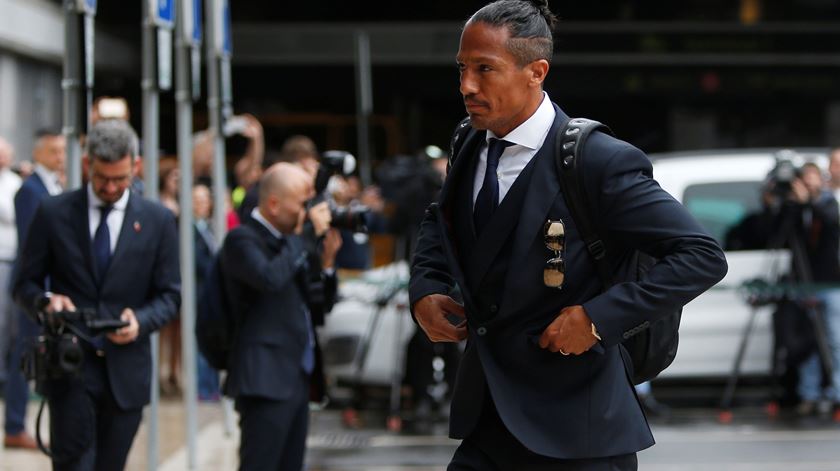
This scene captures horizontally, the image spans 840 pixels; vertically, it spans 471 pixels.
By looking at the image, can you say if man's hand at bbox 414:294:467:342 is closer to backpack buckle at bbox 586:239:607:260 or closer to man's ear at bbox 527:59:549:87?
backpack buckle at bbox 586:239:607:260

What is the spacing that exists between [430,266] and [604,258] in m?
0.51

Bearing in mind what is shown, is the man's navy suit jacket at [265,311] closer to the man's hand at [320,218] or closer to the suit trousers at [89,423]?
the man's hand at [320,218]

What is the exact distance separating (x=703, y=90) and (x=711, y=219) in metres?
12.7

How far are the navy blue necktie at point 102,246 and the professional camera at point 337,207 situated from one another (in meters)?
1.18

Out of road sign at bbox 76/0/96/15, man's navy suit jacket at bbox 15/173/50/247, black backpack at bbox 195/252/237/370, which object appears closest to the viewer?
black backpack at bbox 195/252/237/370

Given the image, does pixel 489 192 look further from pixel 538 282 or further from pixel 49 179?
pixel 49 179

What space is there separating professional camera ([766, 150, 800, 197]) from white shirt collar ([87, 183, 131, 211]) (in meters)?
6.65

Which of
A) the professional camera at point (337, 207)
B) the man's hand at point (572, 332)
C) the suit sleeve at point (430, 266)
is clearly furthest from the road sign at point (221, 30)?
the man's hand at point (572, 332)

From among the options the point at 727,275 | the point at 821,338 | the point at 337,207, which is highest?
the point at 337,207

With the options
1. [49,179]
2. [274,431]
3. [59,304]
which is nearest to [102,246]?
[59,304]

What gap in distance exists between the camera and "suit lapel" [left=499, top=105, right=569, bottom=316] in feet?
13.8

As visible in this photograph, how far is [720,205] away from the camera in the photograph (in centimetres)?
1280

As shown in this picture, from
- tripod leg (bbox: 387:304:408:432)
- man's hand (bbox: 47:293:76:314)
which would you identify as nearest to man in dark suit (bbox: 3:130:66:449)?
tripod leg (bbox: 387:304:408:432)

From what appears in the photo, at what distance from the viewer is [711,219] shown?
41.9ft
